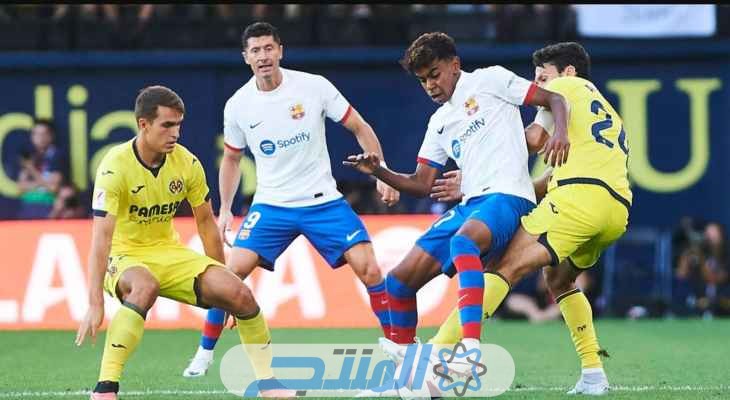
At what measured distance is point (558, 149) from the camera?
765 cm

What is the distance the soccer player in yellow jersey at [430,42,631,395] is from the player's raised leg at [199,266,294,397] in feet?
3.29

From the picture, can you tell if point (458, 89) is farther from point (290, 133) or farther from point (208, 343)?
point (208, 343)

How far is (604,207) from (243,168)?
29.3ft

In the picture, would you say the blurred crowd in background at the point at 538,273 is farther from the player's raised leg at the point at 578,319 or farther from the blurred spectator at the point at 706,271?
the player's raised leg at the point at 578,319

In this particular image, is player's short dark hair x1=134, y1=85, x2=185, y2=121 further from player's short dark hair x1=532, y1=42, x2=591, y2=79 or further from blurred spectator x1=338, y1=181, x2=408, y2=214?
blurred spectator x1=338, y1=181, x2=408, y2=214

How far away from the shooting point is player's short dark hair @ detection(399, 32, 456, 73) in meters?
8.01

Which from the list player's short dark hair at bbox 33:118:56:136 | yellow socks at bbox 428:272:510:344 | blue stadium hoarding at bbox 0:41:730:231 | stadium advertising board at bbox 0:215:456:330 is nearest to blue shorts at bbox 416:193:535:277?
yellow socks at bbox 428:272:510:344

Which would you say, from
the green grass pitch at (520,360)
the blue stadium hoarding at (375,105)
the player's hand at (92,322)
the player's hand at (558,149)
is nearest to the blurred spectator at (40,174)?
the blue stadium hoarding at (375,105)

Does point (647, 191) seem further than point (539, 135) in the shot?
Yes

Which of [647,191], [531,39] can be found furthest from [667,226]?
[531,39]

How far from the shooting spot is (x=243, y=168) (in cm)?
1642

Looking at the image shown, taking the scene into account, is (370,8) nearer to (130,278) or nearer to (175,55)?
(175,55)

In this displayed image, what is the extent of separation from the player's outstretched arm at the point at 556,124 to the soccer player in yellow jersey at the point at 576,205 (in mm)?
197

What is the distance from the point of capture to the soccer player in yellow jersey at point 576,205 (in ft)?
25.8
